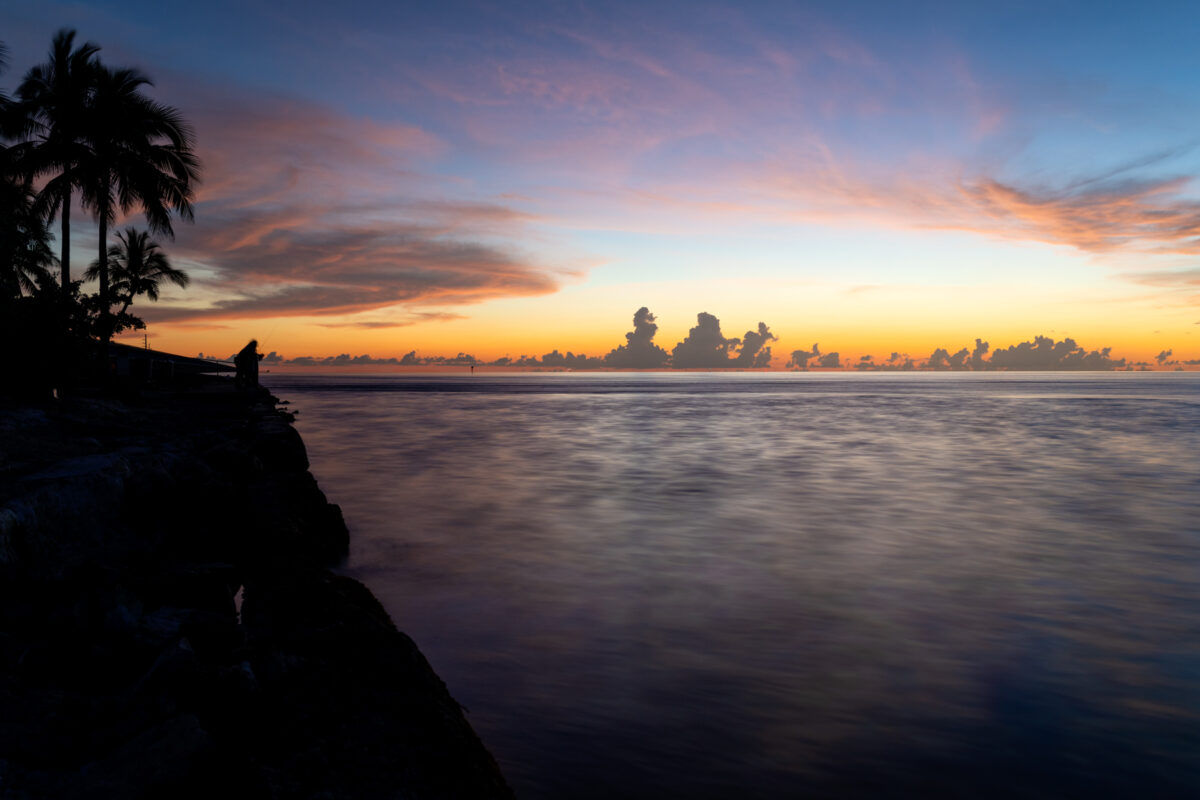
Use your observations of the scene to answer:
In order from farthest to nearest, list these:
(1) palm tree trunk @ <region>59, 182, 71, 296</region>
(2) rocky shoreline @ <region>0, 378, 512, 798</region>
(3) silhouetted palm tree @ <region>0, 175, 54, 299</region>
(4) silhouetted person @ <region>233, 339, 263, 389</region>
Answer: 1. (4) silhouetted person @ <region>233, 339, 263, 389</region>
2. (1) palm tree trunk @ <region>59, 182, 71, 296</region>
3. (3) silhouetted palm tree @ <region>0, 175, 54, 299</region>
4. (2) rocky shoreline @ <region>0, 378, 512, 798</region>

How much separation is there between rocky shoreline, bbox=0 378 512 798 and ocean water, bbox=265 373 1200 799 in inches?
59.7

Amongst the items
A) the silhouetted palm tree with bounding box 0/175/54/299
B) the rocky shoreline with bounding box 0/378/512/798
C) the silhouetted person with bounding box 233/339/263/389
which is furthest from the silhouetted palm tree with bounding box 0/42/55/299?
the rocky shoreline with bounding box 0/378/512/798

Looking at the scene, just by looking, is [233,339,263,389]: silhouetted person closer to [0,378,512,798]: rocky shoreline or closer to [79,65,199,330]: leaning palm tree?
[79,65,199,330]: leaning palm tree

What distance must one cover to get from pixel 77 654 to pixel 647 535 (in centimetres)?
1023

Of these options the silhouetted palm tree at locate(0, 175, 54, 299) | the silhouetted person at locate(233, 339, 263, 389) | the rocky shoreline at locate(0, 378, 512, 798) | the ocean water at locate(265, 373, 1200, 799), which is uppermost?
the silhouetted palm tree at locate(0, 175, 54, 299)

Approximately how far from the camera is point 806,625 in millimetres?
8500

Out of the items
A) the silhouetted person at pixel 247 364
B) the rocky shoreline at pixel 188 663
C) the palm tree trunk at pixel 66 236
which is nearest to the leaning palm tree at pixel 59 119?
the palm tree trunk at pixel 66 236

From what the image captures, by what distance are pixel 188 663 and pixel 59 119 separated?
36.6 m

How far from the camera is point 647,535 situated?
45.2ft

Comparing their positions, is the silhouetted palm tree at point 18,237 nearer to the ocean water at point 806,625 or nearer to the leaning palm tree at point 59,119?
the leaning palm tree at point 59,119

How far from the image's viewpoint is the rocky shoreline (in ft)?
11.1

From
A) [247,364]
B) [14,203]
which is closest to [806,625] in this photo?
[14,203]

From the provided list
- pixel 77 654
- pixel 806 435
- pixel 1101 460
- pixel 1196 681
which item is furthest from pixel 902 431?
pixel 77 654

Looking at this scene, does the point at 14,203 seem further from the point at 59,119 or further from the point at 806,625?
the point at 806,625
